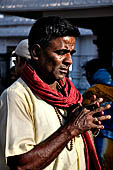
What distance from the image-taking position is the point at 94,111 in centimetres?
200

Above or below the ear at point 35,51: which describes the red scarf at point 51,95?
below

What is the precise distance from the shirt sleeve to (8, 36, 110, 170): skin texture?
41mm

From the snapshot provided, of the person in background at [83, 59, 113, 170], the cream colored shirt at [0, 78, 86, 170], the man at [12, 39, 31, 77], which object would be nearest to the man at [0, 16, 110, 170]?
the cream colored shirt at [0, 78, 86, 170]

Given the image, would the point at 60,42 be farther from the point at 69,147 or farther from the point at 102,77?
the point at 102,77

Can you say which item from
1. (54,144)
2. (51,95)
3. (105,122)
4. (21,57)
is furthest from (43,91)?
(105,122)

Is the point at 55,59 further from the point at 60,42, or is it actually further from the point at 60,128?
the point at 60,128

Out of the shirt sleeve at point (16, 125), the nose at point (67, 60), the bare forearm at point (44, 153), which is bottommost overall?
the bare forearm at point (44, 153)

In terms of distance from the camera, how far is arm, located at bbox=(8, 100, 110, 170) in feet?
6.15

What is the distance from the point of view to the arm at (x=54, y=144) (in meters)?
1.87

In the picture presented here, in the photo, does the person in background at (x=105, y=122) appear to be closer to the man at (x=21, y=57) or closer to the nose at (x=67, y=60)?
the man at (x=21, y=57)

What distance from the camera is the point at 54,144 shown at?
1909mm

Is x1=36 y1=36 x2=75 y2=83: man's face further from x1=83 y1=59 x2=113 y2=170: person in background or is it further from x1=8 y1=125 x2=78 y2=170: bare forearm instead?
x1=83 y1=59 x2=113 y2=170: person in background

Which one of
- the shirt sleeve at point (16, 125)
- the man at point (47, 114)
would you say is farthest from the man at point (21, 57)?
the shirt sleeve at point (16, 125)

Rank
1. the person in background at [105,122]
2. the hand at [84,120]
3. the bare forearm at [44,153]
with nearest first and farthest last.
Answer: the bare forearm at [44,153] → the hand at [84,120] → the person in background at [105,122]
